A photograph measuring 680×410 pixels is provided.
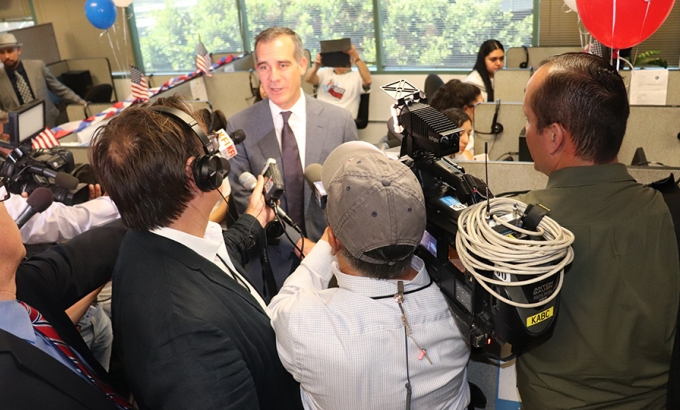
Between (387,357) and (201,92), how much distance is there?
184 inches

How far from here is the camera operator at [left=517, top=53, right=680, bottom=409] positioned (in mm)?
1129

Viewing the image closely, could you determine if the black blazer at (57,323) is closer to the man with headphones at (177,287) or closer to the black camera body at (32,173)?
the man with headphones at (177,287)

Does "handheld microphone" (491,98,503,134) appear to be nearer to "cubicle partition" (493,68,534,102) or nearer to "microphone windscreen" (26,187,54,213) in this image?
"cubicle partition" (493,68,534,102)

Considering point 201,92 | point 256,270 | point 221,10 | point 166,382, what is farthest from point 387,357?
point 221,10

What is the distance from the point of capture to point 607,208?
1.15 m

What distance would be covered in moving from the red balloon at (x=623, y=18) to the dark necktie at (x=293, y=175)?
4.39 feet

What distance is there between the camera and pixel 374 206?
1006mm

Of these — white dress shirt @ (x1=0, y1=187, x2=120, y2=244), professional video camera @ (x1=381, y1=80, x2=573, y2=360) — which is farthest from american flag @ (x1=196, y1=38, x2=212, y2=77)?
professional video camera @ (x1=381, y1=80, x2=573, y2=360)

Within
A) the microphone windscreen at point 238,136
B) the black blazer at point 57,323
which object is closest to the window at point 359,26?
the microphone windscreen at point 238,136

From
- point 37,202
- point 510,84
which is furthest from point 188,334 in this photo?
point 510,84

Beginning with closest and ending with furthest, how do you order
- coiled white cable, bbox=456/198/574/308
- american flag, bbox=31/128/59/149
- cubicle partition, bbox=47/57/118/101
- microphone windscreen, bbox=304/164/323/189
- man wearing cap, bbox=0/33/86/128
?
coiled white cable, bbox=456/198/574/308
microphone windscreen, bbox=304/164/323/189
american flag, bbox=31/128/59/149
man wearing cap, bbox=0/33/86/128
cubicle partition, bbox=47/57/118/101

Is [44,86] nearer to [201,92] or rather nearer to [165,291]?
[201,92]

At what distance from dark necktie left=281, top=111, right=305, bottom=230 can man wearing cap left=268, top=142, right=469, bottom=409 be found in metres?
1.12

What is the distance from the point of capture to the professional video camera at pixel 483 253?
0.89 m
